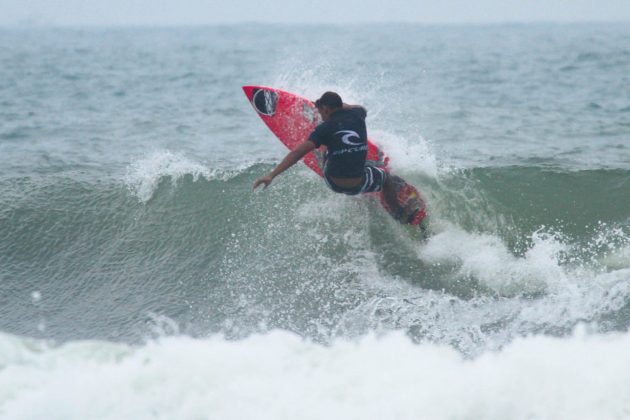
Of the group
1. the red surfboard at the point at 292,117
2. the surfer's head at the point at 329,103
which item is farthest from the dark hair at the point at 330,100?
the red surfboard at the point at 292,117

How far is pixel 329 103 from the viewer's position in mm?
6621

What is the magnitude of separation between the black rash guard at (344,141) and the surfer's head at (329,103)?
0.16ft

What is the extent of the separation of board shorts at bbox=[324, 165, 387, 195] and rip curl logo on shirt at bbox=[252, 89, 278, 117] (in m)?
1.64

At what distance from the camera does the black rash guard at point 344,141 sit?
6.59 m

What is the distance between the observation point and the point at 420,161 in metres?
8.55

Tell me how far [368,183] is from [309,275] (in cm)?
118

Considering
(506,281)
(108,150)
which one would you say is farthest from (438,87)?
(506,281)

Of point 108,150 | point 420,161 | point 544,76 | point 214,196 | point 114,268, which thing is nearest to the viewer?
point 114,268

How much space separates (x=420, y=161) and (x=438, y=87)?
10.5 meters

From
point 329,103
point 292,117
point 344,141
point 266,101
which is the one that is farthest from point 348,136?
point 266,101

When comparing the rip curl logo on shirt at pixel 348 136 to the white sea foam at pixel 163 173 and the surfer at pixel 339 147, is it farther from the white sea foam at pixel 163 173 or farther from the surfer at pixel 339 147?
the white sea foam at pixel 163 173

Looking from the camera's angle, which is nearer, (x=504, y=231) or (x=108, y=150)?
(x=504, y=231)

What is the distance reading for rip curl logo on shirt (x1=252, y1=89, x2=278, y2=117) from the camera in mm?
8352

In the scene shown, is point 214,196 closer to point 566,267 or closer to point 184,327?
point 184,327
